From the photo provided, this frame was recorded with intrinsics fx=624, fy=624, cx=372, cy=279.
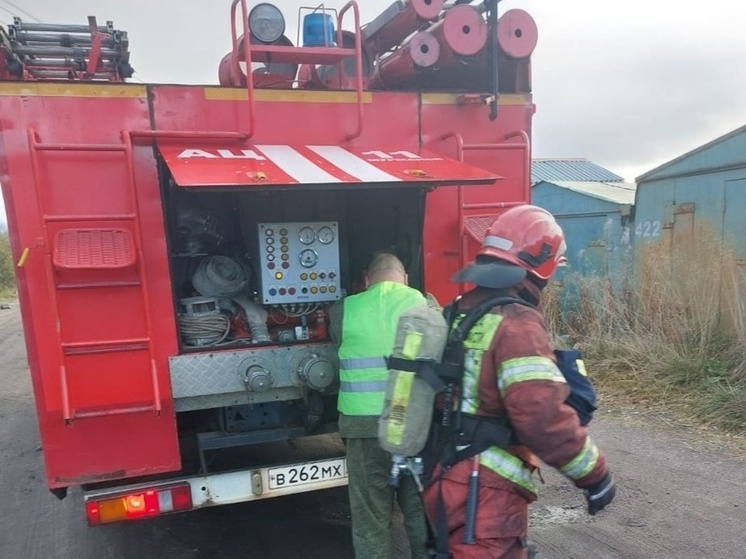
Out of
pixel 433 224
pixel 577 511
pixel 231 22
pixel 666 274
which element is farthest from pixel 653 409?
pixel 231 22

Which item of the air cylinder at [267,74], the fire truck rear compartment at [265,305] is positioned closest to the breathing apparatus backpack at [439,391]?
the fire truck rear compartment at [265,305]

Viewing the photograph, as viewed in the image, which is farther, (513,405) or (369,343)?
(369,343)

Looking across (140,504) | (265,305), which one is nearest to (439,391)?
(265,305)

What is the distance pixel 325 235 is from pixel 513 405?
1.63 meters

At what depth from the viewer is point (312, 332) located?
11.3 ft

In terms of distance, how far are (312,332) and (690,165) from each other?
228 inches

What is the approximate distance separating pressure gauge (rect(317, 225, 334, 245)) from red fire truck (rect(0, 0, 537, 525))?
12 millimetres

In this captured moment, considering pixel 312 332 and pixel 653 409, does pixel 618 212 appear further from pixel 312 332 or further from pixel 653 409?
pixel 312 332

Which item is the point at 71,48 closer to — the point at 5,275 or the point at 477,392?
the point at 477,392

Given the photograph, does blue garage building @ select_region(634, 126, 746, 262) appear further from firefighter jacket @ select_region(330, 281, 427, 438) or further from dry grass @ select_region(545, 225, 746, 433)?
firefighter jacket @ select_region(330, 281, 427, 438)

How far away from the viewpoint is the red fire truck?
2.84 meters

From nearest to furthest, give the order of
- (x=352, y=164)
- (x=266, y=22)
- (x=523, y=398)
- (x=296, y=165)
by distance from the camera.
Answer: (x=523, y=398) < (x=296, y=165) < (x=352, y=164) < (x=266, y=22)

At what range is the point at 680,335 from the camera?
6.39m

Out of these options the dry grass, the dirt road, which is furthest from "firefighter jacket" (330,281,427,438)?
the dry grass
